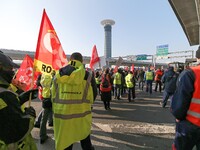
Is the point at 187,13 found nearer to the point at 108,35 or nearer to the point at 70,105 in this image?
the point at 70,105

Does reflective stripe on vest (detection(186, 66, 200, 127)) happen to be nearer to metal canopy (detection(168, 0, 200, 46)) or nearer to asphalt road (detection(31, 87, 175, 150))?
asphalt road (detection(31, 87, 175, 150))

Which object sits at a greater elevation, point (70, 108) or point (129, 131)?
point (70, 108)

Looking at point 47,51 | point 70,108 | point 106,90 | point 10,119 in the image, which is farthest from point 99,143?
point 106,90

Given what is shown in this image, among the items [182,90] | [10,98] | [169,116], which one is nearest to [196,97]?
[182,90]

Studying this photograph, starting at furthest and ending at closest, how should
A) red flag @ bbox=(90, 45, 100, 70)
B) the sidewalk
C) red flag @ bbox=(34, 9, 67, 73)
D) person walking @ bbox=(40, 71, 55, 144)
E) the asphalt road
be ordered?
red flag @ bbox=(90, 45, 100, 70), person walking @ bbox=(40, 71, 55, 144), the asphalt road, the sidewalk, red flag @ bbox=(34, 9, 67, 73)

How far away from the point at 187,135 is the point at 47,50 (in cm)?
287

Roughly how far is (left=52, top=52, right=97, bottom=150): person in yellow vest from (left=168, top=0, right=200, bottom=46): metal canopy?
8212 millimetres

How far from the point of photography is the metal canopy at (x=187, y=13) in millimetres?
10156

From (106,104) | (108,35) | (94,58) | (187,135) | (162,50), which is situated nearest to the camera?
(187,135)

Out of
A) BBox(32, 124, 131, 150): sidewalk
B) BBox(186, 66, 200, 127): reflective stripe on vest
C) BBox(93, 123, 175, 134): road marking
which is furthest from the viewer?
BBox(93, 123, 175, 134): road marking

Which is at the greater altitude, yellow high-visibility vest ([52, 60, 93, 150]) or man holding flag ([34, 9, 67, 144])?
man holding flag ([34, 9, 67, 144])

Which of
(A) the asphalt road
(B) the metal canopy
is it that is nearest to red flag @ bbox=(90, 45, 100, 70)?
(A) the asphalt road

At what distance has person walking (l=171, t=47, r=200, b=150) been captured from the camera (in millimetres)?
2543

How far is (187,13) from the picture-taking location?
11.7 meters
